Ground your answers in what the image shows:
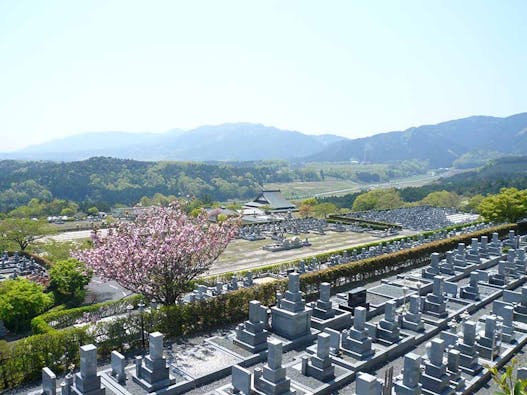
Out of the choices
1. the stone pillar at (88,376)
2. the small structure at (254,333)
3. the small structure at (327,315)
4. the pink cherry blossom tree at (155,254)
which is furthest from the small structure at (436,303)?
the stone pillar at (88,376)

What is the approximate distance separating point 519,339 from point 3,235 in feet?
140

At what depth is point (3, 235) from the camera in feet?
132

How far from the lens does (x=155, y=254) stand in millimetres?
17203

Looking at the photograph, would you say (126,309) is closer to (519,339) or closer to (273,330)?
(273,330)

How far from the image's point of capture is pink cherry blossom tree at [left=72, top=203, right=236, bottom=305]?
56.5 ft

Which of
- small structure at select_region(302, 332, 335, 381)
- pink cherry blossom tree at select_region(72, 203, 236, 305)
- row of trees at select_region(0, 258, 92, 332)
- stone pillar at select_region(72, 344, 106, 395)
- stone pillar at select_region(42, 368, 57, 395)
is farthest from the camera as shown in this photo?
row of trees at select_region(0, 258, 92, 332)

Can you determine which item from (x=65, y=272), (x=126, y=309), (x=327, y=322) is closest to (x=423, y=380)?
(x=327, y=322)

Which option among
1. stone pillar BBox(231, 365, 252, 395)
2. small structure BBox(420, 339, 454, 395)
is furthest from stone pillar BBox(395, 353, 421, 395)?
stone pillar BBox(231, 365, 252, 395)

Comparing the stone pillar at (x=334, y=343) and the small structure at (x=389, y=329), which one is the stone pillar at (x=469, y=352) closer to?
the small structure at (x=389, y=329)

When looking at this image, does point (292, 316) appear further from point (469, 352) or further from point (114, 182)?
point (114, 182)

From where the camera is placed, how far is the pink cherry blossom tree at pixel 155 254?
17.2m

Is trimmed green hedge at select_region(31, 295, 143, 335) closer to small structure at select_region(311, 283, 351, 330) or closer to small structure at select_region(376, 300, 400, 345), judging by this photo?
small structure at select_region(311, 283, 351, 330)

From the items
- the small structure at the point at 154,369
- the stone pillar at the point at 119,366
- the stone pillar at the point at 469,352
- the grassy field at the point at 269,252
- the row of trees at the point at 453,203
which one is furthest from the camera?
the row of trees at the point at 453,203

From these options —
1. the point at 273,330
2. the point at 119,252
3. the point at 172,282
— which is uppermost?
the point at 119,252
